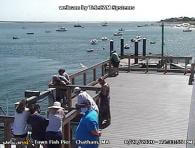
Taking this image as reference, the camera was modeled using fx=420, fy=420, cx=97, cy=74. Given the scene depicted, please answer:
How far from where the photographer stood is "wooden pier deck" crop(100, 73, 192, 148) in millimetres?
9789

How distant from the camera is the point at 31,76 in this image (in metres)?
49.0

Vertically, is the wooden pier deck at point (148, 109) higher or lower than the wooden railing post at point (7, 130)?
lower

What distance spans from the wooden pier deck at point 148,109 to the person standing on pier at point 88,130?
92.7 inches

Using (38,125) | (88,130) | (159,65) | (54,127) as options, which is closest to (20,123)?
(38,125)

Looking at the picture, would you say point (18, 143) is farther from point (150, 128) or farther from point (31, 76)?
point (31, 76)

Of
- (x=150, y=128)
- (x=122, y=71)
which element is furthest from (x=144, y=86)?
(x=150, y=128)

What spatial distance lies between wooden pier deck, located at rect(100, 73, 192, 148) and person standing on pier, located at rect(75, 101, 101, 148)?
7.72 ft

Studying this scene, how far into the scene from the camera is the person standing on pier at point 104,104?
1008 cm

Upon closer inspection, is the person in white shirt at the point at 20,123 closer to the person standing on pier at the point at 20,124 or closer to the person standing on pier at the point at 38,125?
the person standing on pier at the point at 20,124

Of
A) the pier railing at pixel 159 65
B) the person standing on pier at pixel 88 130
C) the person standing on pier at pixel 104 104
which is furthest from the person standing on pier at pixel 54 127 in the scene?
the pier railing at pixel 159 65

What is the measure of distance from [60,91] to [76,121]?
→ 136cm

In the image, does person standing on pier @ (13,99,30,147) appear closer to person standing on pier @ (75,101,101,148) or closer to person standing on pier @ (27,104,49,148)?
person standing on pier @ (27,104,49,148)

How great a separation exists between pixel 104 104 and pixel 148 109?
272 cm

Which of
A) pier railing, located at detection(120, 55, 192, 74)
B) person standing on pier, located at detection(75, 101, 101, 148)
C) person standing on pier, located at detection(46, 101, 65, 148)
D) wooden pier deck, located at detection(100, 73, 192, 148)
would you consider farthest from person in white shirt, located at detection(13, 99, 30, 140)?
pier railing, located at detection(120, 55, 192, 74)
